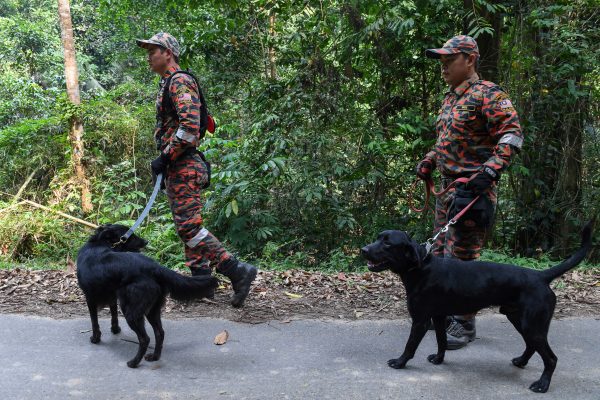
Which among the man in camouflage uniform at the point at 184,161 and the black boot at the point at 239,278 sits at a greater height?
the man in camouflage uniform at the point at 184,161

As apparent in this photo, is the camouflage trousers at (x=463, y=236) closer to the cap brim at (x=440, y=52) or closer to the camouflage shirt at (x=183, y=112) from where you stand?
the cap brim at (x=440, y=52)

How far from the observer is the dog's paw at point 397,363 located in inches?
135

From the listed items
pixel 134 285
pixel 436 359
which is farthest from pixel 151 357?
pixel 436 359

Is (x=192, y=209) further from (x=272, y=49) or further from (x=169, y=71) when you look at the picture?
(x=272, y=49)

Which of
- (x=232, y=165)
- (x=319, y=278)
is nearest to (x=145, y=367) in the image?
(x=319, y=278)

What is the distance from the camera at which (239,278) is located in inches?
174

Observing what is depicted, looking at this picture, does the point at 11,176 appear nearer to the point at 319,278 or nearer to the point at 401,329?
the point at 319,278

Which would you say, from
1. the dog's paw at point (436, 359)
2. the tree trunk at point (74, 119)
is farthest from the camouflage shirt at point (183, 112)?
the tree trunk at point (74, 119)

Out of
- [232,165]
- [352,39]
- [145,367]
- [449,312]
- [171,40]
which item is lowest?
[145,367]

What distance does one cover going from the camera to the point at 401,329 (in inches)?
165

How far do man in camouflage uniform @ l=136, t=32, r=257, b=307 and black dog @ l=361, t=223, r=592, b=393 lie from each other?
62.3 inches

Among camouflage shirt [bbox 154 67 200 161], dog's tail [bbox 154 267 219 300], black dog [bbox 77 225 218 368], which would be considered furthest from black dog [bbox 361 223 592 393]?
camouflage shirt [bbox 154 67 200 161]

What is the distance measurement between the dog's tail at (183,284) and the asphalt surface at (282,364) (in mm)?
454

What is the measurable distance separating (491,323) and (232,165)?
406cm
